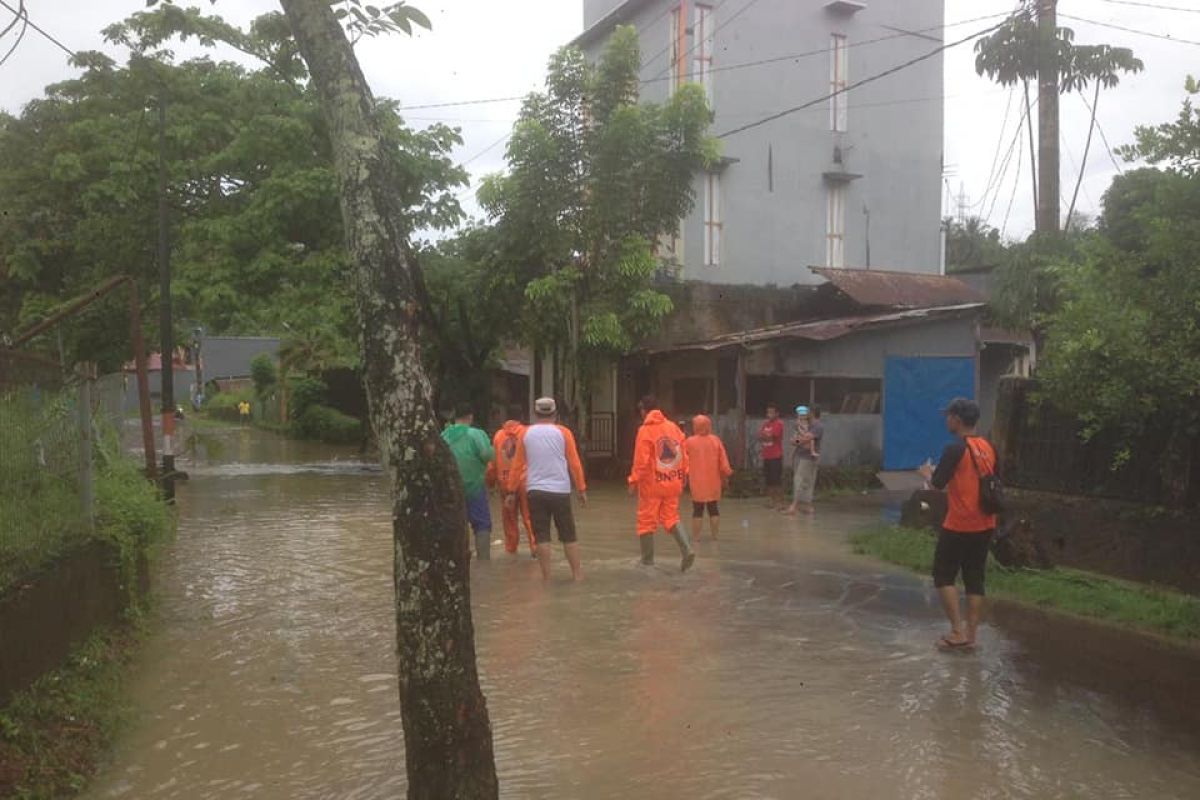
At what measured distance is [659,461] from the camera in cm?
996

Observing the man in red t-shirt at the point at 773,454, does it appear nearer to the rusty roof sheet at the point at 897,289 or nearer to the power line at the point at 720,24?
the rusty roof sheet at the point at 897,289

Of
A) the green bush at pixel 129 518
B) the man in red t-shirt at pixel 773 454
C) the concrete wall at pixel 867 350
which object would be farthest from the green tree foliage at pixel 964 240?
the green bush at pixel 129 518

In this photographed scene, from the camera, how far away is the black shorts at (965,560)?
7.03 meters

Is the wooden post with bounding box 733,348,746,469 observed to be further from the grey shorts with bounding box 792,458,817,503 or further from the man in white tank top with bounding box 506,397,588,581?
the man in white tank top with bounding box 506,397,588,581

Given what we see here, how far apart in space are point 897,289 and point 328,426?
2169 centimetres

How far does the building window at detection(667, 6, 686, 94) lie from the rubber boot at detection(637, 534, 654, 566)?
1344cm

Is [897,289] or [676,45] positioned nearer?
[897,289]

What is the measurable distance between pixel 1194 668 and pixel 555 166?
14.2 m

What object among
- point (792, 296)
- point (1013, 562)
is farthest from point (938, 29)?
point (1013, 562)

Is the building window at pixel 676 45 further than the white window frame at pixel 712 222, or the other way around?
the white window frame at pixel 712 222

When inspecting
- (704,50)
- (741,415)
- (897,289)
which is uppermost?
(704,50)

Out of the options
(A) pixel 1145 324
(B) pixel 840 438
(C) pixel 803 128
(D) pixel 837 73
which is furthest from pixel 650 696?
(D) pixel 837 73

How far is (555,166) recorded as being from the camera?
18.8 meters

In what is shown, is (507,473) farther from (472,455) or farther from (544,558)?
(544,558)
